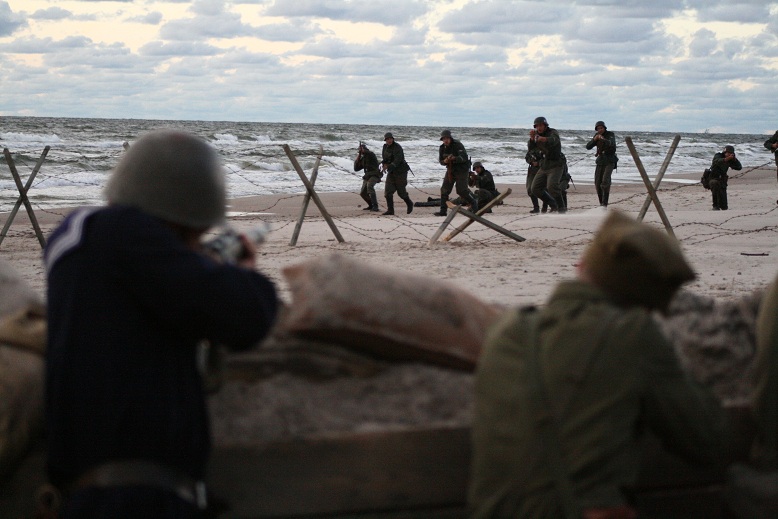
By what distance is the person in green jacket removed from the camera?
182 centimetres

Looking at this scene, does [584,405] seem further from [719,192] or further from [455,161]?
[719,192]

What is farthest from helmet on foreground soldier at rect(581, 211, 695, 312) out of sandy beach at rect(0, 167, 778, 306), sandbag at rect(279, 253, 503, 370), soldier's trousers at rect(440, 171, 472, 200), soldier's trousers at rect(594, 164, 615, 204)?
soldier's trousers at rect(594, 164, 615, 204)

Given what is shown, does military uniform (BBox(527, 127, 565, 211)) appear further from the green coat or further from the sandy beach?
the green coat

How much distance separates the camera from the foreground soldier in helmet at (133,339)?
5.57 feet

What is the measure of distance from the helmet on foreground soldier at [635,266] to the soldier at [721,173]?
15339mm

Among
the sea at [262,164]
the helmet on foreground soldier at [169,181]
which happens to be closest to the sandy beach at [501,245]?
the sea at [262,164]

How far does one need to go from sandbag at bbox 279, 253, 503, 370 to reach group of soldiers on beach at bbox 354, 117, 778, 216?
37.5ft

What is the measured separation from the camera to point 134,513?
5.60ft

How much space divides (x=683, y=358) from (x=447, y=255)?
7.92 m

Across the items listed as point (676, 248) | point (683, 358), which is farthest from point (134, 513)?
point (683, 358)

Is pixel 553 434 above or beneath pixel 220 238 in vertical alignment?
beneath

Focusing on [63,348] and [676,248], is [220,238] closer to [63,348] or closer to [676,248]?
[63,348]

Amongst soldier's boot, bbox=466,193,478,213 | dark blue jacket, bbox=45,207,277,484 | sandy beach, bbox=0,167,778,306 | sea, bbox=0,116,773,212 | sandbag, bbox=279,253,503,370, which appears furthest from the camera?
sea, bbox=0,116,773,212

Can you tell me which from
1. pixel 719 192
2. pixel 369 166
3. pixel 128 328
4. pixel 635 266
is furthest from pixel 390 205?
pixel 128 328
